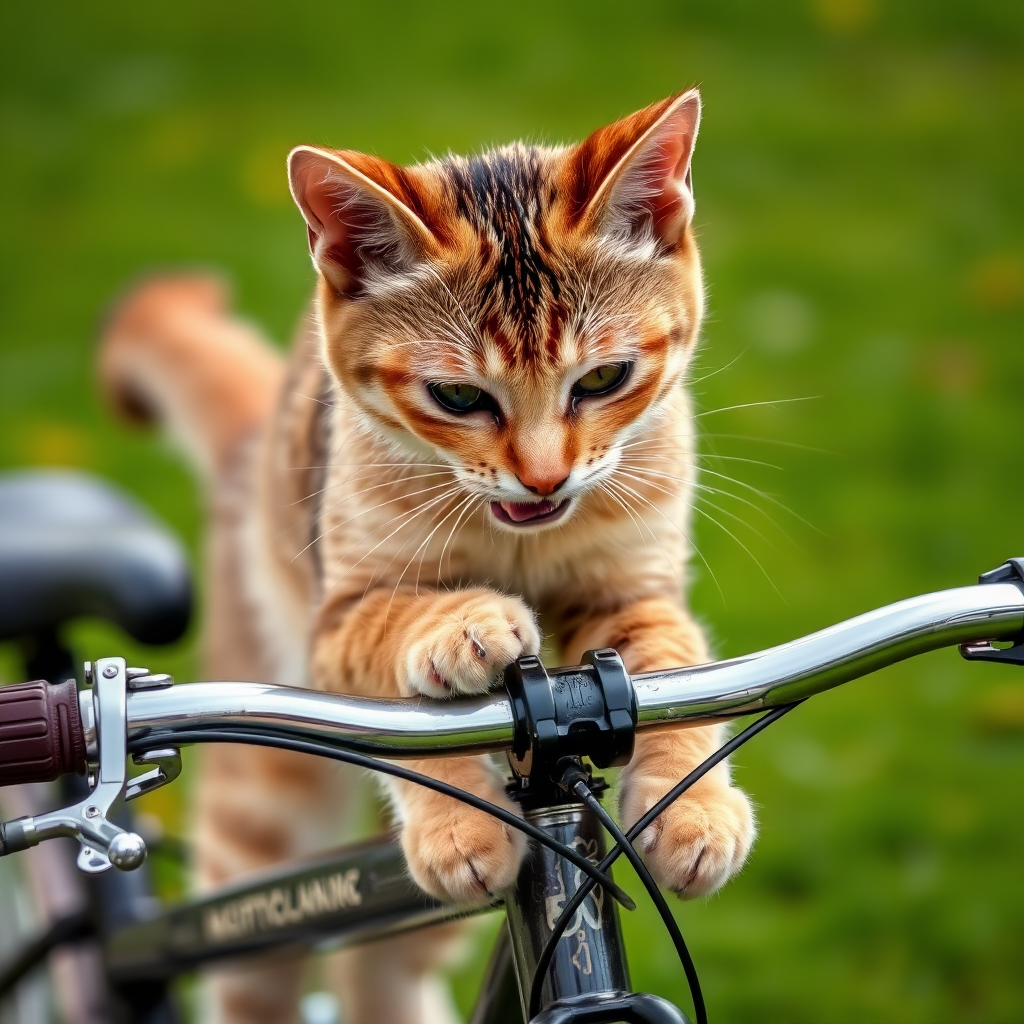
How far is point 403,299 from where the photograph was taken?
1.64 meters

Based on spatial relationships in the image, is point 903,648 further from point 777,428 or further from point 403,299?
point 777,428

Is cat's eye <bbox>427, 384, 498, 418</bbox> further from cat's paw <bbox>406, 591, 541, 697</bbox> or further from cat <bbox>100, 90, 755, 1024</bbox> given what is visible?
cat's paw <bbox>406, 591, 541, 697</bbox>

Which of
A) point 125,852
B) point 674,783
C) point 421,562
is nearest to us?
point 125,852

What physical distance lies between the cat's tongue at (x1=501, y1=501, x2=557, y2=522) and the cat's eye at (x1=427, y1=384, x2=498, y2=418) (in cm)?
11

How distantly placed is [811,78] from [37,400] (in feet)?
12.2

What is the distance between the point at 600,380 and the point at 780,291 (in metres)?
3.78

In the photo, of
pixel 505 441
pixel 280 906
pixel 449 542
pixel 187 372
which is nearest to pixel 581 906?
pixel 505 441

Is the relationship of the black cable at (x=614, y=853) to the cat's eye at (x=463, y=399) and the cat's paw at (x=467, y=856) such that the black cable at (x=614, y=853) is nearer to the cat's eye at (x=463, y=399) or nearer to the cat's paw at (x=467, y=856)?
the cat's paw at (x=467, y=856)

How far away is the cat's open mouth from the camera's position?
1587 millimetres

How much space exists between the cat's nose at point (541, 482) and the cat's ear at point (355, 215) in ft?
1.01

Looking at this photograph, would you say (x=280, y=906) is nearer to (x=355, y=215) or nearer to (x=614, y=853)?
(x=614, y=853)

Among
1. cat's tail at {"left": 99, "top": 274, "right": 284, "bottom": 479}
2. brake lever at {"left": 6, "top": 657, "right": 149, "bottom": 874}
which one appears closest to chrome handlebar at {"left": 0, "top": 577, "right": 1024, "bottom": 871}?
brake lever at {"left": 6, "top": 657, "right": 149, "bottom": 874}

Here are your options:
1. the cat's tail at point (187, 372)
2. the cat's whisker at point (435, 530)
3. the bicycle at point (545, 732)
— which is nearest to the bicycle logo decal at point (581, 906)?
the bicycle at point (545, 732)

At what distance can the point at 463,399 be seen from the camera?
5.18 feet
